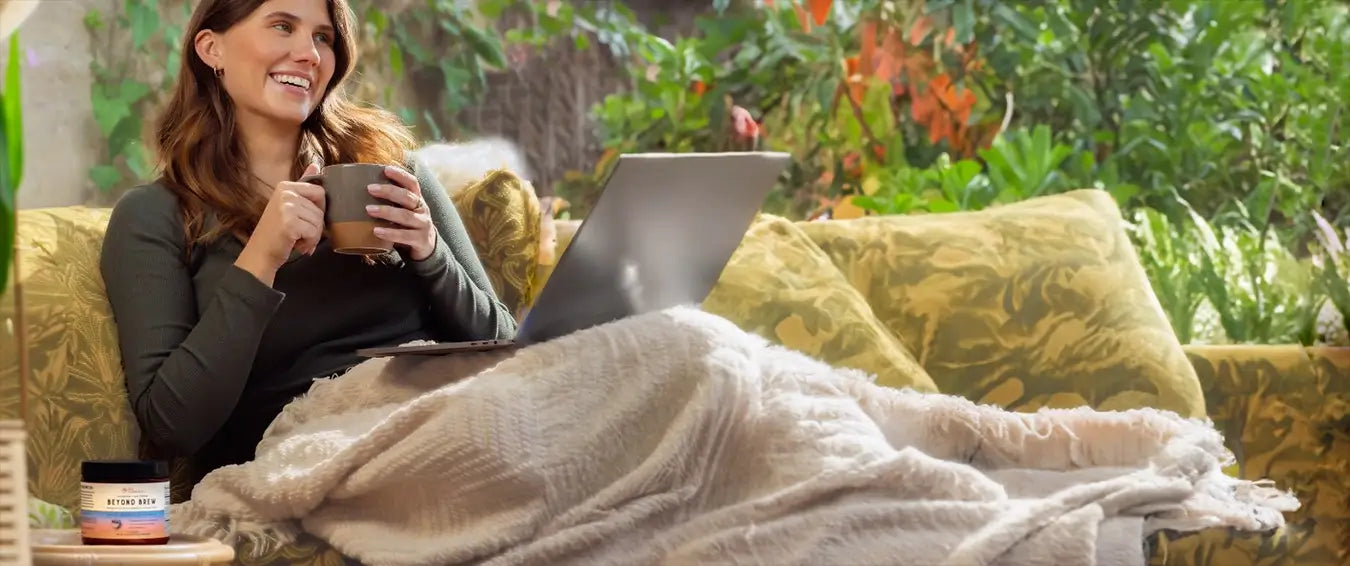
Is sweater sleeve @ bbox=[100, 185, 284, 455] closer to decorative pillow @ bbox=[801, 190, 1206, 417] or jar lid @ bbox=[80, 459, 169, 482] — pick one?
jar lid @ bbox=[80, 459, 169, 482]

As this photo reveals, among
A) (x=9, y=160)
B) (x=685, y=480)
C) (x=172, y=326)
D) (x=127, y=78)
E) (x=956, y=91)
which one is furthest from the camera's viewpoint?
(x=956, y=91)

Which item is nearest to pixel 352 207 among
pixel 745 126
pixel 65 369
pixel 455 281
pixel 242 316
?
pixel 242 316

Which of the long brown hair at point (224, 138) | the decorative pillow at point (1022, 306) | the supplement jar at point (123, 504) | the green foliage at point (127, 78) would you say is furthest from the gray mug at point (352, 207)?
the green foliage at point (127, 78)

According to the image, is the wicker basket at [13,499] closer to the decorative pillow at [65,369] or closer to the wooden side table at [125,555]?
the wooden side table at [125,555]

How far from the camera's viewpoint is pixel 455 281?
5.66ft

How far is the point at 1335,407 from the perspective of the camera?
6.93ft

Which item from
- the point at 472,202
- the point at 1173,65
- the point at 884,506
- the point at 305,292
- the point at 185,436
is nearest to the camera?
the point at 884,506

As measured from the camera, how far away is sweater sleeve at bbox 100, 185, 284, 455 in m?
1.52

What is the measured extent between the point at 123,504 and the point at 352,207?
0.44 meters

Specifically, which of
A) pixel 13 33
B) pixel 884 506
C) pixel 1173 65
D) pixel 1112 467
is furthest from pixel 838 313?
pixel 1173 65

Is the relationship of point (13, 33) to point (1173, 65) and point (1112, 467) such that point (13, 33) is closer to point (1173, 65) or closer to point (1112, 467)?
point (1112, 467)

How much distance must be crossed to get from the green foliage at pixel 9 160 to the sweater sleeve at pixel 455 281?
74 cm

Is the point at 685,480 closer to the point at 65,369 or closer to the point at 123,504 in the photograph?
the point at 123,504

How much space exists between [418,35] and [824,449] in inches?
103
